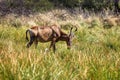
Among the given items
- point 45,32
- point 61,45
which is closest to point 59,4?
point 61,45

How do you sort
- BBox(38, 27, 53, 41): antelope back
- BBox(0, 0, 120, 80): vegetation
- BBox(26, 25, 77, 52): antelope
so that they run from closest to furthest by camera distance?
BBox(0, 0, 120, 80): vegetation
BBox(26, 25, 77, 52): antelope
BBox(38, 27, 53, 41): antelope back

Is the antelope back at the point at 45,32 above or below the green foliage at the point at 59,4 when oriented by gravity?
above

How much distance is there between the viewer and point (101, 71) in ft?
19.7

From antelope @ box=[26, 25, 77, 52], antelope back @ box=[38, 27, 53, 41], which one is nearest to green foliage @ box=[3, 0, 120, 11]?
antelope @ box=[26, 25, 77, 52]

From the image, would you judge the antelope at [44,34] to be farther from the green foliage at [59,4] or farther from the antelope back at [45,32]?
the green foliage at [59,4]

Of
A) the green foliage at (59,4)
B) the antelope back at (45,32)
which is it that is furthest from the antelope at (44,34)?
the green foliage at (59,4)

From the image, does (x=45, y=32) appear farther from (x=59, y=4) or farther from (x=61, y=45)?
(x=59, y=4)

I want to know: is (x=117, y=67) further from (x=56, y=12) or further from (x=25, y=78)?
(x=56, y=12)

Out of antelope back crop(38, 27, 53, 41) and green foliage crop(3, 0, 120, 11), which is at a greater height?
antelope back crop(38, 27, 53, 41)

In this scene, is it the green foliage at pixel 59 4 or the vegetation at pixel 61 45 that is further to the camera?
the green foliage at pixel 59 4

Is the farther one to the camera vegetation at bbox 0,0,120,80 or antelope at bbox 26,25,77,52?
antelope at bbox 26,25,77,52

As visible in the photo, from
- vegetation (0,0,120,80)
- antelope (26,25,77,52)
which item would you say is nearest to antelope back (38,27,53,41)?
antelope (26,25,77,52)

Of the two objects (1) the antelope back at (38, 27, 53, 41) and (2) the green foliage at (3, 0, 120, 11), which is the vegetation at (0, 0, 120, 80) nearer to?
(2) the green foliage at (3, 0, 120, 11)

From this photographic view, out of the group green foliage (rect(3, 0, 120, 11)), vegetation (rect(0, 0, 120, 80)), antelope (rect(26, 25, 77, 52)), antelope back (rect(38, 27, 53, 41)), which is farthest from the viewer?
green foliage (rect(3, 0, 120, 11))
